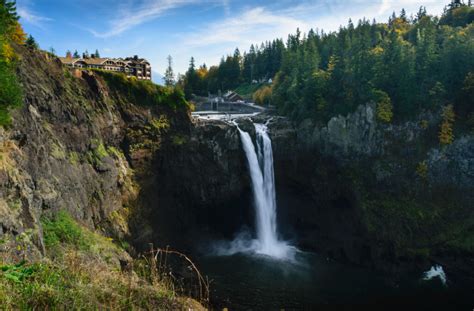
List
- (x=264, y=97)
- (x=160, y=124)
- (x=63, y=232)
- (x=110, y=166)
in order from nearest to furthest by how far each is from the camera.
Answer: (x=63, y=232) < (x=110, y=166) < (x=160, y=124) < (x=264, y=97)

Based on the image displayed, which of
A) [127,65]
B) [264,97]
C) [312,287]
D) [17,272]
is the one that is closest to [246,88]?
[264,97]

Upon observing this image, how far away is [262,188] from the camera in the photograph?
3841 centimetres

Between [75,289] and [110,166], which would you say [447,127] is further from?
[75,289]

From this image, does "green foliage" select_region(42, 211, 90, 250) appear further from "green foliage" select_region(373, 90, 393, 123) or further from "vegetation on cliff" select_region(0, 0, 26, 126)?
"green foliage" select_region(373, 90, 393, 123)

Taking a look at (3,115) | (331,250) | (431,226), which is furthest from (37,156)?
(431,226)

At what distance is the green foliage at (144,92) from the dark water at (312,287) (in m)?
15.2

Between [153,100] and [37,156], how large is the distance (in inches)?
620

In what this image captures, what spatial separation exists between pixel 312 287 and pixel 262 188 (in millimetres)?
12567

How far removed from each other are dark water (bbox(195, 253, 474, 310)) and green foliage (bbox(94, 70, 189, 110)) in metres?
15.2

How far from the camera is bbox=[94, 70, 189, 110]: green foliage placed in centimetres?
3241

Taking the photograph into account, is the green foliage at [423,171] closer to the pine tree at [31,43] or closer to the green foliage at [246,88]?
the pine tree at [31,43]

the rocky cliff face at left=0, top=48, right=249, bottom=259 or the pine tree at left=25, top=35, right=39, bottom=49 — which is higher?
the pine tree at left=25, top=35, right=39, bottom=49

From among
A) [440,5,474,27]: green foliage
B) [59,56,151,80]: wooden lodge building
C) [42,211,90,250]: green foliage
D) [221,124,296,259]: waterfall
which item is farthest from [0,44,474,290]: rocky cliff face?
[440,5,474,27]: green foliage

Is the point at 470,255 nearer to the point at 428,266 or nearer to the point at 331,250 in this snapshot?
the point at 428,266
